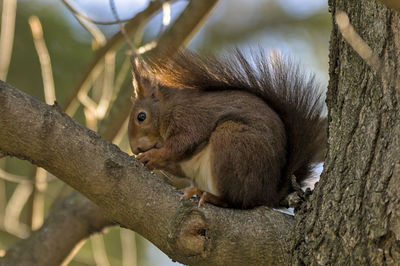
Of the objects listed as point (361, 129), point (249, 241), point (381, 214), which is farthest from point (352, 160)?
point (249, 241)

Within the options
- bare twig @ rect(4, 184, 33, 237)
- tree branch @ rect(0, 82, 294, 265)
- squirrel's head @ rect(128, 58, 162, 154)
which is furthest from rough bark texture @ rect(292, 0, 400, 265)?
bare twig @ rect(4, 184, 33, 237)

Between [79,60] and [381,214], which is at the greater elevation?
[79,60]

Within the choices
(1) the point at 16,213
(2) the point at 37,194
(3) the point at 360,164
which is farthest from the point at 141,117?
(3) the point at 360,164

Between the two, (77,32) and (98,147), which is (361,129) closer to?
(98,147)

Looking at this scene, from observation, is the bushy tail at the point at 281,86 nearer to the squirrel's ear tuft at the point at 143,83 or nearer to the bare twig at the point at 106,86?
the squirrel's ear tuft at the point at 143,83

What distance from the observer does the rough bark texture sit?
150cm

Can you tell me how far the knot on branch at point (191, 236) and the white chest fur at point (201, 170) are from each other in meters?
0.41

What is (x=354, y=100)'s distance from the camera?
1.68m

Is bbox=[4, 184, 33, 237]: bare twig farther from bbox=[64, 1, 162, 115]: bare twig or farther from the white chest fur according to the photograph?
the white chest fur

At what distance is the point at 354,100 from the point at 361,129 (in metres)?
0.09

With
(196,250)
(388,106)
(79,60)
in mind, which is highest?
(79,60)

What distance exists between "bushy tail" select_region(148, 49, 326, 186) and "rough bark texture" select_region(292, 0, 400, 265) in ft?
1.46

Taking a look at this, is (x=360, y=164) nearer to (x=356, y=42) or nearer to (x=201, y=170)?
(x=356, y=42)

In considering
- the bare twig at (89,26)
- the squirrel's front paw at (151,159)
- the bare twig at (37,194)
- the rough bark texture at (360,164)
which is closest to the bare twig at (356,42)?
the rough bark texture at (360,164)
